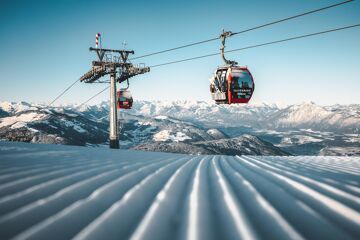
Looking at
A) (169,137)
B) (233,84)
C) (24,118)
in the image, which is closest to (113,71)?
(233,84)

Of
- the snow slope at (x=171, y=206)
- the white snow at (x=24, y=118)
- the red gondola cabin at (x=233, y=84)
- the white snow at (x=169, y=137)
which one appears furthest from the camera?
the white snow at (x=169, y=137)

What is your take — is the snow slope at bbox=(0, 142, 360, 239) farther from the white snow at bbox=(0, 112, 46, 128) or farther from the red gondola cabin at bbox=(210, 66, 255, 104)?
the white snow at bbox=(0, 112, 46, 128)

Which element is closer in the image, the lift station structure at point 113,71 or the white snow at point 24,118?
the lift station structure at point 113,71

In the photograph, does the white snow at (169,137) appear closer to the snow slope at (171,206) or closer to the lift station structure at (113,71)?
the lift station structure at (113,71)

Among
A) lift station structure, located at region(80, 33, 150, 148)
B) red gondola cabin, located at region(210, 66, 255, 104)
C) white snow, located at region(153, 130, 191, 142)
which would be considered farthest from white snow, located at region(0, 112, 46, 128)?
red gondola cabin, located at region(210, 66, 255, 104)

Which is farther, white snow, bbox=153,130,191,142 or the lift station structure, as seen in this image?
white snow, bbox=153,130,191,142

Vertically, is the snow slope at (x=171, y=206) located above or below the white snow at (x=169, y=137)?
below

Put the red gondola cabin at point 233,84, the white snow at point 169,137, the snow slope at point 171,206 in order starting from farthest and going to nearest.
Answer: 1. the white snow at point 169,137
2. the red gondola cabin at point 233,84
3. the snow slope at point 171,206

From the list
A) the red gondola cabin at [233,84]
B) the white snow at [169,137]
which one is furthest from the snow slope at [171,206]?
the white snow at [169,137]

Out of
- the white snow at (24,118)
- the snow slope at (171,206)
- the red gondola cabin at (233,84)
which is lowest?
the snow slope at (171,206)

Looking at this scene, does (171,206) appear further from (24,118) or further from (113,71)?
(24,118)
